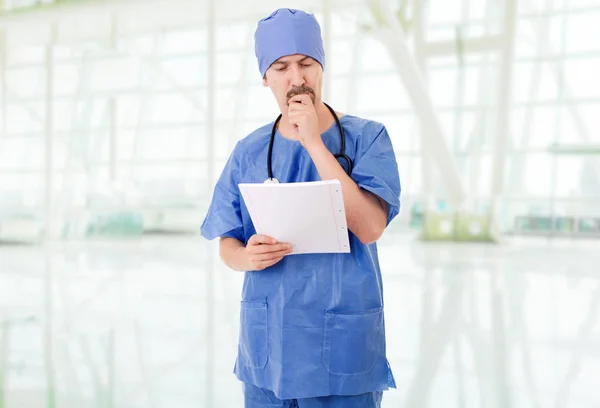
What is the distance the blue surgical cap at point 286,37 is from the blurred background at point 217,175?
1.89 meters

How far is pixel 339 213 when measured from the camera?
1188 millimetres

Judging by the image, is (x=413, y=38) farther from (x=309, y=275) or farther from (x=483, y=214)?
(x=309, y=275)

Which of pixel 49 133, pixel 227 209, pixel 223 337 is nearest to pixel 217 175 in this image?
pixel 49 133

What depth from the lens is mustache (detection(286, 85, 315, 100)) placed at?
126 centimetres

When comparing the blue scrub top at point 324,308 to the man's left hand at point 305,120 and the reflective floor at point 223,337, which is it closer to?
the man's left hand at point 305,120

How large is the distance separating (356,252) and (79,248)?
12605 millimetres

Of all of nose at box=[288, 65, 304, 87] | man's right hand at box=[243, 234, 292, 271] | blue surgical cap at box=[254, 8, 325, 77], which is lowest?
man's right hand at box=[243, 234, 292, 271]

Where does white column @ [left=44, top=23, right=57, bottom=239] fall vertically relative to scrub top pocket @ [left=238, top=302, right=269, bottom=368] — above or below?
above

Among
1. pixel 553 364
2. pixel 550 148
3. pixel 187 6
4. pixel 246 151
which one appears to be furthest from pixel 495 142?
pixel 246 151

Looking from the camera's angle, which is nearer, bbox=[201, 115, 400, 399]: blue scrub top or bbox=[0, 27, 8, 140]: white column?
bbox=[201, 115, 400, 399]: blue scrub top

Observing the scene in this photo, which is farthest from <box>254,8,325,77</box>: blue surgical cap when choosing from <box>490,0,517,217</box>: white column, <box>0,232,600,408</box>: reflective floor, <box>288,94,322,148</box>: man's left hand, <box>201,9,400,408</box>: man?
<box>490,0,517,217</box>: white column

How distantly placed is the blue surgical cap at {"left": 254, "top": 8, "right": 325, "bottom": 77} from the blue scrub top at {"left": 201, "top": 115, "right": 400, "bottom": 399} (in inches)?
6.3

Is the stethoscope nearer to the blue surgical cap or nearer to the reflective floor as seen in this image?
the blue surgical cap

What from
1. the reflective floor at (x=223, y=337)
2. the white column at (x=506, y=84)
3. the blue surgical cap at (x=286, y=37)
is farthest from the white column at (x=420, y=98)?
the blue surgical cap at (x=286, y=37)
